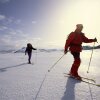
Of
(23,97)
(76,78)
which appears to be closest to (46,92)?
(23,97)

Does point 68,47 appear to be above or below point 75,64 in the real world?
above

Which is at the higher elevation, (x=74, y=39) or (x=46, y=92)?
(x=74, y=39)

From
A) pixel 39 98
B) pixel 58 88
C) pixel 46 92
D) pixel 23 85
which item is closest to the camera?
pixel 39 98

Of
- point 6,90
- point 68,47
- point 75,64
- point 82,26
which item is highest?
point 82,26

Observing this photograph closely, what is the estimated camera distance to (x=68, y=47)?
279 inches

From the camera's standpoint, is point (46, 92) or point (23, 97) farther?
point (46, 92)

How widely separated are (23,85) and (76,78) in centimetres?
220

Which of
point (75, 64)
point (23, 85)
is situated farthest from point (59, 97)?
point (75, 64)

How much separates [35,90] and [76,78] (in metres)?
2.16

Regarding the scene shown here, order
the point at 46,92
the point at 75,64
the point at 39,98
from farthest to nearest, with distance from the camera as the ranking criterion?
the point at 75,64 < the point at 46,92 < the point at 39,98

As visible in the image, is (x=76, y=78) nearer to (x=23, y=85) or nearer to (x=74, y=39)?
(x=74, y=39)

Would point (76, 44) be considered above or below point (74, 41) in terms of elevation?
below

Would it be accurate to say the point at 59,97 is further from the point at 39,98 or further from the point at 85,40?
the point at 85,40

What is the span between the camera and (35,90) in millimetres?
4926
